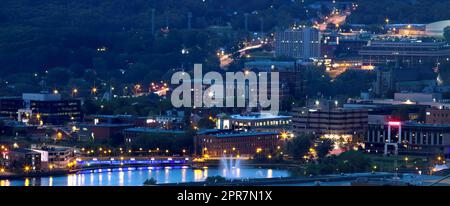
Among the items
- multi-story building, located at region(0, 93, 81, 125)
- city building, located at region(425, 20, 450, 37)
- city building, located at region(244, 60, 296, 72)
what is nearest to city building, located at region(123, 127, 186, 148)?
multi-story building, located at region(0, 93, 81, 125)

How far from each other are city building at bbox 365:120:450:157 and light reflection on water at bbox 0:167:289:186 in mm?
2003

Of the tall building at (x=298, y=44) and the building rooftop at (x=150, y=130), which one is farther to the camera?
the tall building at (x=298, y=44)

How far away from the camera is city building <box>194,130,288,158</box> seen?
15.6 metres

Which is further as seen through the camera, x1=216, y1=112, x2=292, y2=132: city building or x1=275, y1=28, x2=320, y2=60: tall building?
x1=275, y1=28, x2=320, y2=60: tall building

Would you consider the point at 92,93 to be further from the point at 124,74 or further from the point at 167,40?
A: the point at 167,40

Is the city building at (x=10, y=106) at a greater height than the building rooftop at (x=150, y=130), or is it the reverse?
the city building at (x=10, y=106)

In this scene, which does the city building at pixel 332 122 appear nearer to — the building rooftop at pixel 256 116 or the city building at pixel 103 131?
the building rooftop at pixel 256 116

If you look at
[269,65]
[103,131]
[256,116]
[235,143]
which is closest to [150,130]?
Answer: [103,131]

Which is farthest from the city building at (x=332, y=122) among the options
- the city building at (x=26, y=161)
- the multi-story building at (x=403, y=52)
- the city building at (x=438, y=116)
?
the multi-story building at (x=403, y=52)

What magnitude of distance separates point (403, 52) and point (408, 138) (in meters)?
11.8

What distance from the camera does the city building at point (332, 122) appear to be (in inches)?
664

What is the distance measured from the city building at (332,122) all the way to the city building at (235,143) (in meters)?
0.80

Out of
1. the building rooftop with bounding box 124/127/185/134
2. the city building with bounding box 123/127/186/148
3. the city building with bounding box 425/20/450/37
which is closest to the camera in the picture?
the city building with bounding box 123/127/186/148

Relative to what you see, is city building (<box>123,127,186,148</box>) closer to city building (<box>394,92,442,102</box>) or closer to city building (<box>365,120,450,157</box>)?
city building (<box>365,120,450,157</box>)
